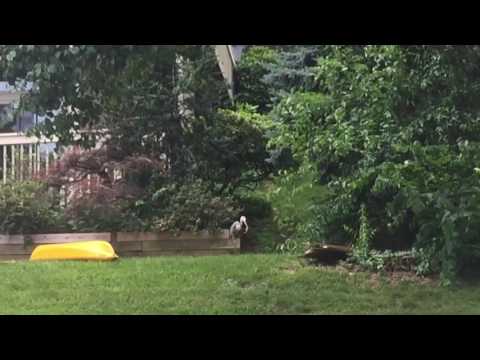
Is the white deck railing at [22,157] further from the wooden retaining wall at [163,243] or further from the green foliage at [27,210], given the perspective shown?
Answer: the wooden retaining wall at [163,243]

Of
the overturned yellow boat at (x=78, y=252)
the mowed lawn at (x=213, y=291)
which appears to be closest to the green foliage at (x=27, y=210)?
the overturned yellow boat at (x=78, y=252)

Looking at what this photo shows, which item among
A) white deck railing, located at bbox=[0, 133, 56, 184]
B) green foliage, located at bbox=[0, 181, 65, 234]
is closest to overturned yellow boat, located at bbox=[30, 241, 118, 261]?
green foliage, located at bbox=[0, 181, 65, 234]

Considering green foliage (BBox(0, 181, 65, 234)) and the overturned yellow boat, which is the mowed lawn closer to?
the overturned yellow boat

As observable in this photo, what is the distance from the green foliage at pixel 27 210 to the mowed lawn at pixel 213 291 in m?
0.79

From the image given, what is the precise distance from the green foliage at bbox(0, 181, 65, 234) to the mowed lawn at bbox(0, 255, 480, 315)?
0.79m

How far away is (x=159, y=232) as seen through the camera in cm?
710

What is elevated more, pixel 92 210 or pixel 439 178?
pixel 439 178
